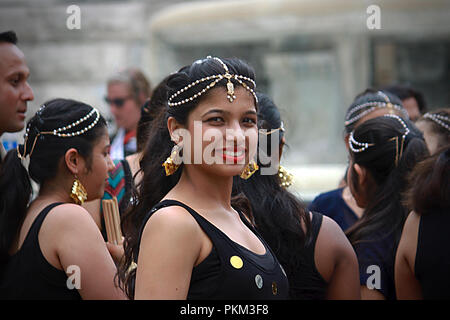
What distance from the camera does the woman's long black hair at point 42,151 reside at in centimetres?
293

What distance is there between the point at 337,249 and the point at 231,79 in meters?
0.93

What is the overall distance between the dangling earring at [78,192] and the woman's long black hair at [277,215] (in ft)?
2.29

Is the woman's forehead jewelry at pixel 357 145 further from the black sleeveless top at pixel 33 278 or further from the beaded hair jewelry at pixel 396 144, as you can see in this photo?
the black sleeveless top at pixel 33 278

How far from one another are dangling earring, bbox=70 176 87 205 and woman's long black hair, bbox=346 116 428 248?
4.30 feet

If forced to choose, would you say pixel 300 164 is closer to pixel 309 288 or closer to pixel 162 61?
pixel 162 61

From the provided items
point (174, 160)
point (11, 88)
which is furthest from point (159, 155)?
point (11, 88)

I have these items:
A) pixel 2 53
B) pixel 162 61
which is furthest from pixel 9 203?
pixel 162 61

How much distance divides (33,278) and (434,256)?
159 cm

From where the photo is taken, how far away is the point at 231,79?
236 cm

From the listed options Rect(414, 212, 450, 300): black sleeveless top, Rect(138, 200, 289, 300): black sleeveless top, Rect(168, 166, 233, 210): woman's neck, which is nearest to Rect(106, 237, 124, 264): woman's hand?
Rect(168, 166, 233, 210): woman's neck

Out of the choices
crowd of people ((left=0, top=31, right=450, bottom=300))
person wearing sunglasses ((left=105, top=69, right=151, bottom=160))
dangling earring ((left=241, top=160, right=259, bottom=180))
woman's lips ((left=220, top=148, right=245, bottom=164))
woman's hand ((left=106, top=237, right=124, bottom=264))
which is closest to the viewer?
crowd of people ((left=0, top=31, right=450, bottom=300))

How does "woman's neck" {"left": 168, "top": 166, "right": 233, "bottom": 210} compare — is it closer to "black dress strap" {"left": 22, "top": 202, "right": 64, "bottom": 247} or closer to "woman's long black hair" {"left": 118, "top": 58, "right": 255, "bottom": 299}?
"woman's long black hair" {"left": 118, "top": 58, "right": 255, "bottom": 299}

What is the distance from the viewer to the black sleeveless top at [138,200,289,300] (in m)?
2.12

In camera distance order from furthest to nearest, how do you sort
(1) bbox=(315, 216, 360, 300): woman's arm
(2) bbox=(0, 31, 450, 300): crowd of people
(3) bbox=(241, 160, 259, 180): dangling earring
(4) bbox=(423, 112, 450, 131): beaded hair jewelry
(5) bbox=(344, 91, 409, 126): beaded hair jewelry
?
(5) bbox=(344, 91, 409, 126): beaded hair jewelry, (4) bbox=(423, 112, 450, 131): beaded hair jewelry, (1) bbox=(315, 216, 360, 300): woman's arm, (3) bbox=(241, 160, 259, 180): dangling earring, (2) bbox=(0, 31, 450, 300): crowd of people
